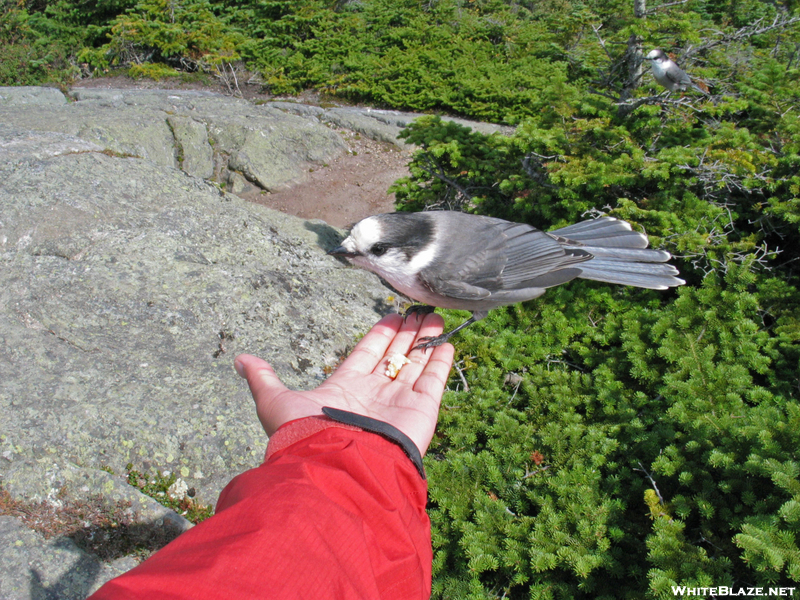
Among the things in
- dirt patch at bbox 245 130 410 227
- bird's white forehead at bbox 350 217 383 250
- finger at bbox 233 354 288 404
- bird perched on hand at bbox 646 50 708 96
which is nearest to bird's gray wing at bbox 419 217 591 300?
bird's white forehead at bbox 350 217 383 250

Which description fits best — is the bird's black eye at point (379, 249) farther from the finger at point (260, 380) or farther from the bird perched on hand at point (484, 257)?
the finger at point (260, 380)

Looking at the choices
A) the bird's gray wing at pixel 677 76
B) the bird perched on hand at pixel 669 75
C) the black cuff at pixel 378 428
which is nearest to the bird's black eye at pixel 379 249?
the black cuff at pixel 378 428

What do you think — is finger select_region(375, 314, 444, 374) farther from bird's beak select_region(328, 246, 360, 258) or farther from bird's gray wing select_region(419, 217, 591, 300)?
bird's beak select_region(328, 246, 360, 258)

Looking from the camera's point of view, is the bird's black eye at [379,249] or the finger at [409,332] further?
the finger at [409,332]

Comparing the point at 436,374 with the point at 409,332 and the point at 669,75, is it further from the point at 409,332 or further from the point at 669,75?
the point at 669,75

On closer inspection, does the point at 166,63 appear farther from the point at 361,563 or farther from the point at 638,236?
the point at 361,563

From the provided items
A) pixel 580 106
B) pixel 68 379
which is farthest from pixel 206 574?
pixel 580 106

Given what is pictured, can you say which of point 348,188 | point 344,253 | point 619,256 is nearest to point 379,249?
point 344,253
